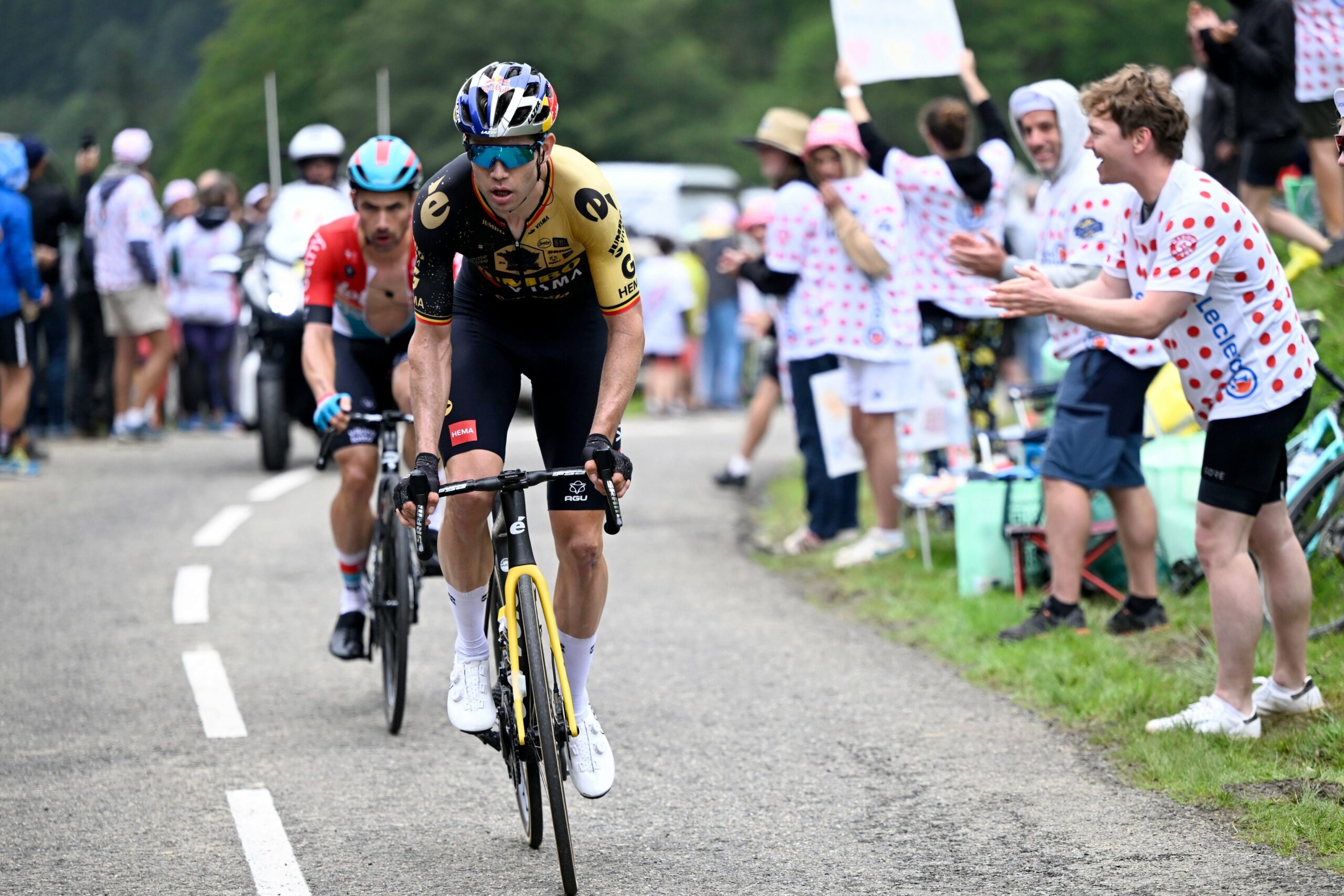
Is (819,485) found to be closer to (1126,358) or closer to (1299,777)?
(1126,358)

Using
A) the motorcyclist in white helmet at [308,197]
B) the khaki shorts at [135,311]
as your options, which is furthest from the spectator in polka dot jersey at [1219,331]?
the khaki shorts at [135,311]

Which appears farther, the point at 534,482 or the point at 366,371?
the point at 366,371

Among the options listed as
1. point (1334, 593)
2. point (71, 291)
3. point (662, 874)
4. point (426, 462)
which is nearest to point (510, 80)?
point (426, 462)

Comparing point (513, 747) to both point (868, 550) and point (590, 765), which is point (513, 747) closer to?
point (590, 765)

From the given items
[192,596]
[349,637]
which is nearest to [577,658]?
[349,637]

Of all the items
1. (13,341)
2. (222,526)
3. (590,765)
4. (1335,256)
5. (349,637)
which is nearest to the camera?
(590,765)

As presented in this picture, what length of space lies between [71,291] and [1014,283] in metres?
12.9

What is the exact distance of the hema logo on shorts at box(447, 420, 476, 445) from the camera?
193 inches

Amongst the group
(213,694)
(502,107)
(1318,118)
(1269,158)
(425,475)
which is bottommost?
(213,694)

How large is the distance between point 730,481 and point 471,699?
8.44 m

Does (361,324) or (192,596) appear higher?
(361,324)

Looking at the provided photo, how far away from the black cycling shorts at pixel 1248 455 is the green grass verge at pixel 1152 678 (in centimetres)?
82

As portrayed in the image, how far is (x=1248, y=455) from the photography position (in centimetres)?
537

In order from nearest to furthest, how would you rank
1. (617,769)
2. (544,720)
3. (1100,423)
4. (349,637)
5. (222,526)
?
(544,720), (617,769), (349,637), (1100,423), (222,526)
